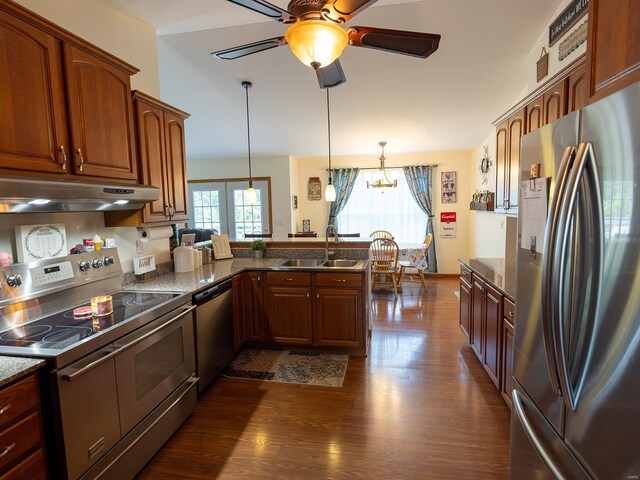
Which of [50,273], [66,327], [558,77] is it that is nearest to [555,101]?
[558,77]

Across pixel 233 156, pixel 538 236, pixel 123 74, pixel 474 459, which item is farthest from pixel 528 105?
pixel 233 156

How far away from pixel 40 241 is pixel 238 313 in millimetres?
1633

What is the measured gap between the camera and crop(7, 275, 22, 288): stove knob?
5.48 ft

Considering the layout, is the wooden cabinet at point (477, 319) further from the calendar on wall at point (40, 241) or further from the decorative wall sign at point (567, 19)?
the calendar on wall at point (40, 241)

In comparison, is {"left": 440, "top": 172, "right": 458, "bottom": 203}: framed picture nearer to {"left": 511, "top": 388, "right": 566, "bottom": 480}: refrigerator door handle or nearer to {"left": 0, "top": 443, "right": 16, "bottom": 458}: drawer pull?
{"left": 511, "top": 388, "right": 566, "bottom": 480}: refrigerator door handle

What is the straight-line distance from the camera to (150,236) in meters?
2.63

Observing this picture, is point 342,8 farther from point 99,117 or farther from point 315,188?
point 315,188

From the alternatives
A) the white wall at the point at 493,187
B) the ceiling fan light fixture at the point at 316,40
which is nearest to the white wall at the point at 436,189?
the white wall at the point at 493,187

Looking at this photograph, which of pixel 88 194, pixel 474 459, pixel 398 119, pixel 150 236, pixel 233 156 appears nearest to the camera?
pixel 88 194

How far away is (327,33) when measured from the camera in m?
1.51

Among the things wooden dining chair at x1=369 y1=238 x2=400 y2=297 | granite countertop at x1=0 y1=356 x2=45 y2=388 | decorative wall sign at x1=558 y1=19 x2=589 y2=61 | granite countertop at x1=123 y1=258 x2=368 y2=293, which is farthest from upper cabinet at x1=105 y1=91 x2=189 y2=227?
wooden dining chair at x1=369 y1=238 x2=400 y2=297

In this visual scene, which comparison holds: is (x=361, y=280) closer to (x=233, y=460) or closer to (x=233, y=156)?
(x=233, y=460)

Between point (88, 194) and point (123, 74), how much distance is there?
3.12 ft

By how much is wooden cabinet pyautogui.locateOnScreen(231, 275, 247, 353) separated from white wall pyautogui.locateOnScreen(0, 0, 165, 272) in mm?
672
